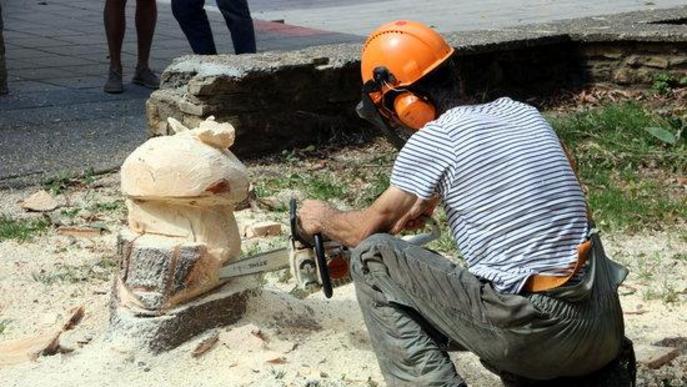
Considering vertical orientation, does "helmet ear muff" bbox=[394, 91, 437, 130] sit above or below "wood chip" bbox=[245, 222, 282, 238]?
above

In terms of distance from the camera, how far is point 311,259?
11.7 ft

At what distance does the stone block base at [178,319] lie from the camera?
3775 millimetres

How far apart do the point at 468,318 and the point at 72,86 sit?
5.53m

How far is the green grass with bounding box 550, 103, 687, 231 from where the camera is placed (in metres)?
5.29

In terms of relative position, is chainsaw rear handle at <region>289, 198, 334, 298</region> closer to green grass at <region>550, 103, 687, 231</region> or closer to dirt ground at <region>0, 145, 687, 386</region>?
dirt ground at <region>0, 145, 687, 386</region>

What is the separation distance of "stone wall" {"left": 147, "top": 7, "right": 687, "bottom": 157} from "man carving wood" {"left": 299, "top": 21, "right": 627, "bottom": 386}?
2781 millimetres

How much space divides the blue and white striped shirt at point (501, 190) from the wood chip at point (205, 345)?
1.02 m

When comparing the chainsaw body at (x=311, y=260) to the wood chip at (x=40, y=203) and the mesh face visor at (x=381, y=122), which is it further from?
the wood chip at (x=40, y=203)

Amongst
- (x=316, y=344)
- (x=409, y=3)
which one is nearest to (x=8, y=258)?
(x=316, y=344)

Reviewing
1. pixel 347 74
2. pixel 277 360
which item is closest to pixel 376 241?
pixel 277 360

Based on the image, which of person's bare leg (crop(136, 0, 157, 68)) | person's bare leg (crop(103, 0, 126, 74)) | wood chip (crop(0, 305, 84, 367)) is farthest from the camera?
person's bare leg (crop(136, 0, 157, 68))

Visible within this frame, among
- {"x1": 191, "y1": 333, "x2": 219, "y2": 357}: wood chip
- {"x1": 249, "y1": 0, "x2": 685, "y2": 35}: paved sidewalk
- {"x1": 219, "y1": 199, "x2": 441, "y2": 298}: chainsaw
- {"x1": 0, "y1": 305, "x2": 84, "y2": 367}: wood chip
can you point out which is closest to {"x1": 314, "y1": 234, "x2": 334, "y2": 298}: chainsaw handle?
{"x1": 219, "y1": 199, "x2": 441, "y2": 298}: chainsaw

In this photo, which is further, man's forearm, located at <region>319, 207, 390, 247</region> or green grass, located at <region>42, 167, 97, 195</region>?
green grass, located at <region>42, 167, 97, 195</region>

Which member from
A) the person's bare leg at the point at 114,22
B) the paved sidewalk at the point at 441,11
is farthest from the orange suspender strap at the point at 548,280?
the paved sidewalk at the point at 441,11
